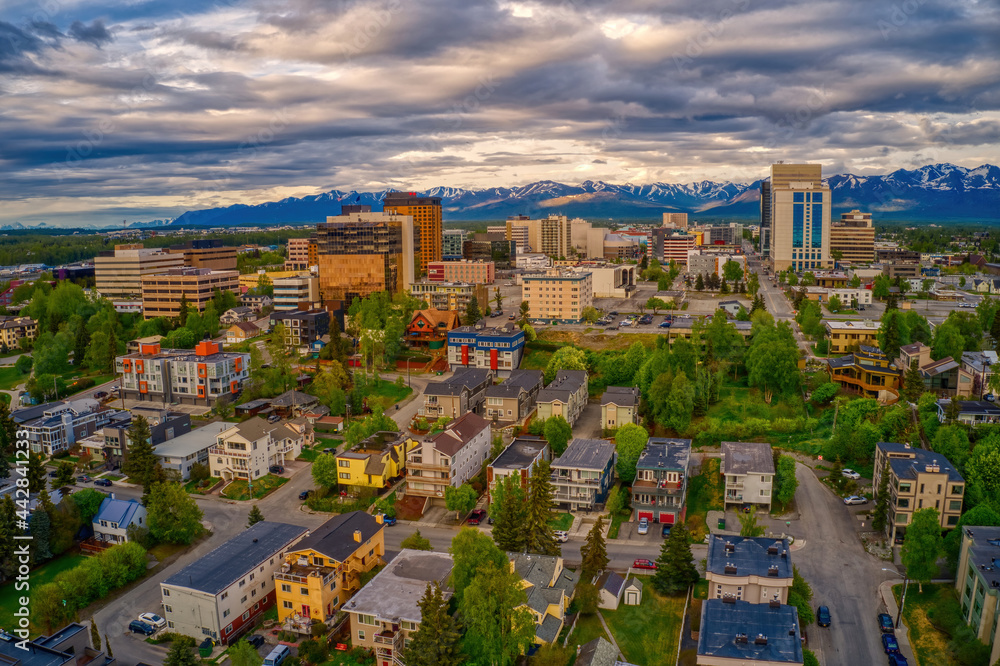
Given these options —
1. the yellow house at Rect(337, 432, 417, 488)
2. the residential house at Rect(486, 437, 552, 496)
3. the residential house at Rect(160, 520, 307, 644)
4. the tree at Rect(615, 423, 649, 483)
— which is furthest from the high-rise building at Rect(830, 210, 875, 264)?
the residential house at Rect(160, 520, 307, 644)

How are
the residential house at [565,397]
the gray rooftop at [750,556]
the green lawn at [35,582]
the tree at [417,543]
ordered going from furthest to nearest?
the residential house at [565,397] < the tree at [417,543] < the green lawn at [35,582] < the gray rooftop at [750,556]

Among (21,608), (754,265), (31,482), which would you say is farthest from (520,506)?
(754,265)

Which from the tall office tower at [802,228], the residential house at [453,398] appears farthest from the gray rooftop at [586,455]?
the tall office tower at [802,228]

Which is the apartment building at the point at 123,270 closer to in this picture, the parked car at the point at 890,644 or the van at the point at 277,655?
the van at the point at 277,655

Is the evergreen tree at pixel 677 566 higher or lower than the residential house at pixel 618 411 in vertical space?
lower

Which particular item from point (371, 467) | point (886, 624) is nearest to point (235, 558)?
point (371, 467)

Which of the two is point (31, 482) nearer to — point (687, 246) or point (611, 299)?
point (611, 299)
